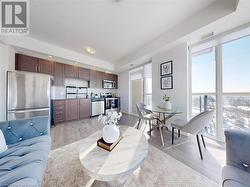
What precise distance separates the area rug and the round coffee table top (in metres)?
0.46

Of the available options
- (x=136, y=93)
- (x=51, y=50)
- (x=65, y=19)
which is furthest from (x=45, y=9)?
(x=136, y=93)

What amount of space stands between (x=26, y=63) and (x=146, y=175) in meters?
4.35

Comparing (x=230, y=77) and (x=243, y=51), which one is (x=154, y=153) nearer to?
(x=230, y=77)

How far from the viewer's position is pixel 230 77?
2.27 meters

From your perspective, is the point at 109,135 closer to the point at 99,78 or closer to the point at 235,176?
the point at 235,176

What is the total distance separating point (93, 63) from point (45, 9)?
8.86ft

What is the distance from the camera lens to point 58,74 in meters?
3.95

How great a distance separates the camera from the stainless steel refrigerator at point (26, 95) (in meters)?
2.55

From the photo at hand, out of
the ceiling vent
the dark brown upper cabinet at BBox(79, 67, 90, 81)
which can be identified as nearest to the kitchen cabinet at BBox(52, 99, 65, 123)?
the dark brown upper cabinet at BBox(79, 67, 90, 81)

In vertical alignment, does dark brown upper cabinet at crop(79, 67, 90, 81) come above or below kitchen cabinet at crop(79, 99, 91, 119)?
above

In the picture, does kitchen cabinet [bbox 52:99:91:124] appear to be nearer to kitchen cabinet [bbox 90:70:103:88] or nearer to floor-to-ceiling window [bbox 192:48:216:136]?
kitchen cabinet [bbox 90:70:103:88]

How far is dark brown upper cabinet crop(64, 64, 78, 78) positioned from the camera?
416 centimetres

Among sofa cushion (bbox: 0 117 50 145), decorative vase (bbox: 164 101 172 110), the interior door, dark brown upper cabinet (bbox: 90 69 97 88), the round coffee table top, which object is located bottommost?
the round coffee table top

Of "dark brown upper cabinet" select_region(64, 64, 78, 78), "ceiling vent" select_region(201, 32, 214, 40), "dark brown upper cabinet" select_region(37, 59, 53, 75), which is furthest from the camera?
"dark brown upper cabinet" select_region(64, 64, 78, 78)
